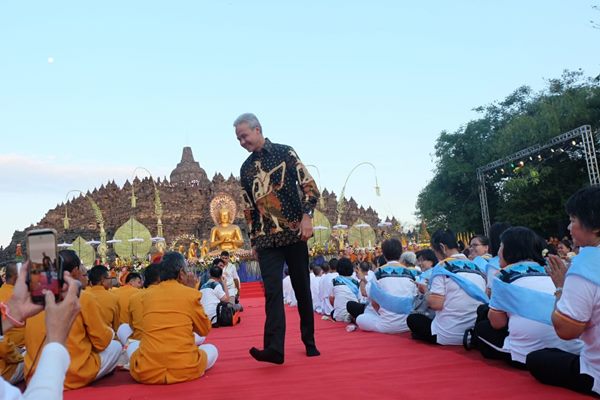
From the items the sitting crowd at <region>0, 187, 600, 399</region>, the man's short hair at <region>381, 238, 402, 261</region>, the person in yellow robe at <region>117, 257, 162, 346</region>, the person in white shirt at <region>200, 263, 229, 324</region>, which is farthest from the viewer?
the person in white shirt at <region>200, 263, 229, 324</region>

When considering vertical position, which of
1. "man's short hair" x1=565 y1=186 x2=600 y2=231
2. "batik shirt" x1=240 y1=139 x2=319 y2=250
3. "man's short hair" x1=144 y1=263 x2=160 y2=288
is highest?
"batik shirt" x1=240 y1=139 x2=319 y2=250

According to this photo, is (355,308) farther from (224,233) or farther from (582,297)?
(224,233)

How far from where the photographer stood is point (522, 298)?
3469 mm

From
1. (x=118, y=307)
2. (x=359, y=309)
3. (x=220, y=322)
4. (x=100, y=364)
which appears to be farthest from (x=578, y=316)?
(x=220, y=322)

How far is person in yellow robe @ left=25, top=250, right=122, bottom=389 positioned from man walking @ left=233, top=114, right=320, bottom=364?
1207mm

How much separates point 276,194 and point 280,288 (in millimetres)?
732

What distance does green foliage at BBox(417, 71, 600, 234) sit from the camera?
21195 mm

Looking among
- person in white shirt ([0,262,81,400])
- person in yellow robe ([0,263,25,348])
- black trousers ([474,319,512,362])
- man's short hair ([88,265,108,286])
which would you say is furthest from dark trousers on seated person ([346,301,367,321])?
person in white shirt ([0,262,81,400])

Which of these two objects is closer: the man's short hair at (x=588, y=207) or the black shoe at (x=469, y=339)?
the man's short hair at (x=588, y=207)

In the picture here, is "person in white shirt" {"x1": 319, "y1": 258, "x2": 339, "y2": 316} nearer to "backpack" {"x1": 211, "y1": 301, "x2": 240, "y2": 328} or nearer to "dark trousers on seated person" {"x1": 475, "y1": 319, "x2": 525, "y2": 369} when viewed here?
"backpack" {"x1": 211, "y1": 301, "x2": 240, "y2": 328}

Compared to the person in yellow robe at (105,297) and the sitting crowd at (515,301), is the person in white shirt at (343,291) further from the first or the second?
the person in yellow robe at (105,297)

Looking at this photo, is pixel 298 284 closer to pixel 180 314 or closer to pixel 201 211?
pixel 180 314

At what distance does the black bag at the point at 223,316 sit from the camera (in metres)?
8.68

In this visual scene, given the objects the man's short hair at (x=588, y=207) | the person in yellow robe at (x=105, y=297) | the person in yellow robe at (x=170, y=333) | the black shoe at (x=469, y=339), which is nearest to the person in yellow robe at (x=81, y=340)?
the person in yellow robe at (x=170, y=333)
